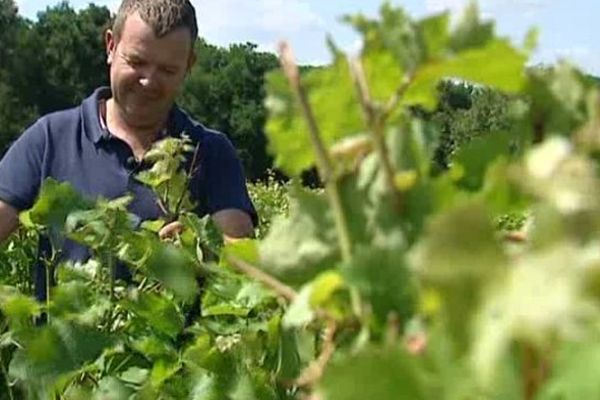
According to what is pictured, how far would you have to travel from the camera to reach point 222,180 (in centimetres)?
306

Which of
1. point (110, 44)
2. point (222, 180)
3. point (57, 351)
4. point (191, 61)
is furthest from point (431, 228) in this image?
point (110, 44)

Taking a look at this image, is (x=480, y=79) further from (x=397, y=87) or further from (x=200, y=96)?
(x=200, y=96)

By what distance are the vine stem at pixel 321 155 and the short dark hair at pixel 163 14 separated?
106 inches

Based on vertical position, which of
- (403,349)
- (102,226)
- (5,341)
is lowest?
(5,341)

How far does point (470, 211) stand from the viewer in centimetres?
45

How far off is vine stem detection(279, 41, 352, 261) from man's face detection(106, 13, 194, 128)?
2.64 meters

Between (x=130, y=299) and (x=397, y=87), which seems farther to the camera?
(x=130, y=299)

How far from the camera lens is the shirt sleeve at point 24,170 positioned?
121 inches

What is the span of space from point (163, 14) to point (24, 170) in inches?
18.8

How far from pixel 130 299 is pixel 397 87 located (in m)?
0.95

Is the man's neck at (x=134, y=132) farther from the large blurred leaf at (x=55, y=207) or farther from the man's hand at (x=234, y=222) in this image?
the large blurred leaf at (x=55, y=207)

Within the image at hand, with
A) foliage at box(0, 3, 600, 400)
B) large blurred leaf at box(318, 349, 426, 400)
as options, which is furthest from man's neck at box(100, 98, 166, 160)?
large blurred leaf at box(318, 349, 426, 400)

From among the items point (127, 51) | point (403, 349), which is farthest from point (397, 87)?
point (127, 51)

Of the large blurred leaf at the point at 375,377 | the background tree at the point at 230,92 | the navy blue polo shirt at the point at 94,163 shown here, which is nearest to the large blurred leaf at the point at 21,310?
the large blurred leaf at the point at 375,377
